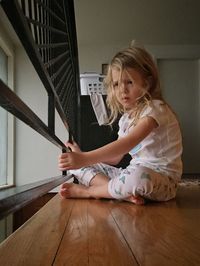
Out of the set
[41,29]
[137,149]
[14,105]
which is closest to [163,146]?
[137,149]

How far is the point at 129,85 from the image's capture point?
164 cm

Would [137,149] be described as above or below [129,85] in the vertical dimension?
below

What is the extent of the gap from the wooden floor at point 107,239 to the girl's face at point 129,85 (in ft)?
2.06

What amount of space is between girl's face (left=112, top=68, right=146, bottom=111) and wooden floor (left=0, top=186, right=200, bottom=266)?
627 millimetres

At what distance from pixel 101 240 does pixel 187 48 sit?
13.8 feet

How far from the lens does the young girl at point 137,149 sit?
1368mm

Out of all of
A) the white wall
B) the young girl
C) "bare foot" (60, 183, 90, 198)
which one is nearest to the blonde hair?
the young girl

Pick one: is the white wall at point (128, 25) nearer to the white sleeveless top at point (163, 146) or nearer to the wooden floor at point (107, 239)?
the white sleeveless top at point (163, 146)

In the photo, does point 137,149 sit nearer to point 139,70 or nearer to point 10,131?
point 139,70

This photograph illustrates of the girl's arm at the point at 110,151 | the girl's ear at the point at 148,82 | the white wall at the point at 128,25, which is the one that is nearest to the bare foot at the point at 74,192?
the girl's arm at the point at 110,151

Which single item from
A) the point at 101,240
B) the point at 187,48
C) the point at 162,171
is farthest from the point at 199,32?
the point at 101,240

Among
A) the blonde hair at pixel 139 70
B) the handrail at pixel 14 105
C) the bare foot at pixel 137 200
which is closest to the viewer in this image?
the handrail at pixel 14 105

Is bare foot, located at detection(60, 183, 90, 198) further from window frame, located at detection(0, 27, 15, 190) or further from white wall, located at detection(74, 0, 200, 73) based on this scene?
window frame, located at detection(0, 27, 15, 190)

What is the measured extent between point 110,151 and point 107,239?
2.13 ft
